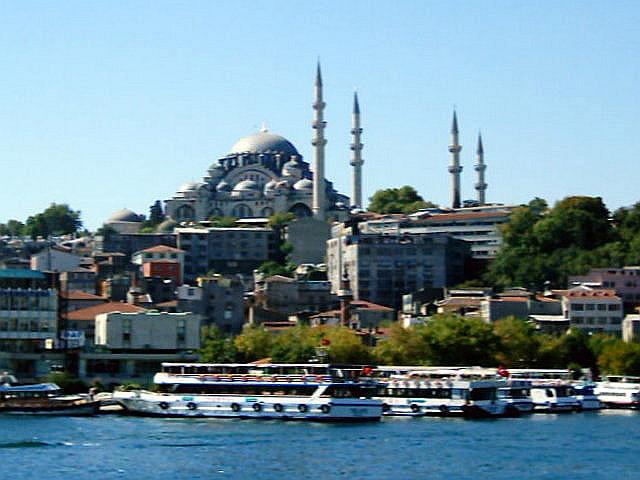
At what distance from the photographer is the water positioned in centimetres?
4244

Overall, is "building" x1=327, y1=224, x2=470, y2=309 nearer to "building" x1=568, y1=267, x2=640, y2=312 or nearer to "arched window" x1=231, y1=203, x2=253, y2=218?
"building" x1=568, y1=267, x2=640, y2=312

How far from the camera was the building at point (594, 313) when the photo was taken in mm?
91500

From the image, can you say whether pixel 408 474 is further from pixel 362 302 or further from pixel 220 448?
pixel 362 302

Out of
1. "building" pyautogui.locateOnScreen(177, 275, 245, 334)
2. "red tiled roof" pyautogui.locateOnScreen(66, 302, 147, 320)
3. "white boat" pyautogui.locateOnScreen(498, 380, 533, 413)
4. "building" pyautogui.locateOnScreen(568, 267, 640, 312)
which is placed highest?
"building" pyautogui.locateOnScreen(568, 267, 640, 312)

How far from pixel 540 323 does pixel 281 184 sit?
66.2 meters

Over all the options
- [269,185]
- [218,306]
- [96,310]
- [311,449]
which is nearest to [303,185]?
[269,185]

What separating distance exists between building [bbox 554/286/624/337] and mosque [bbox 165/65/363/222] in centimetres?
4763

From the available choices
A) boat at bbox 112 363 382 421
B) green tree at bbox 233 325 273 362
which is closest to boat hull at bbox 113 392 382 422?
boat at bbox 112 363 382 421

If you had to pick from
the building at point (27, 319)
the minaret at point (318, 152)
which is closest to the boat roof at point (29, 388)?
the building at point (27, 319)

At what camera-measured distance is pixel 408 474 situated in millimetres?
42094

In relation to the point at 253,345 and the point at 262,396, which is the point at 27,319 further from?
the point at 262,396

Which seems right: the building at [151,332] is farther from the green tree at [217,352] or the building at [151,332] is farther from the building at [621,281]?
the building at [621,281]

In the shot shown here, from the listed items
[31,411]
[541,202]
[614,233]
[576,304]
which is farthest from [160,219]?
[31,411]

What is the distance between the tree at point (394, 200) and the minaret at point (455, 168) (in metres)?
3.64
